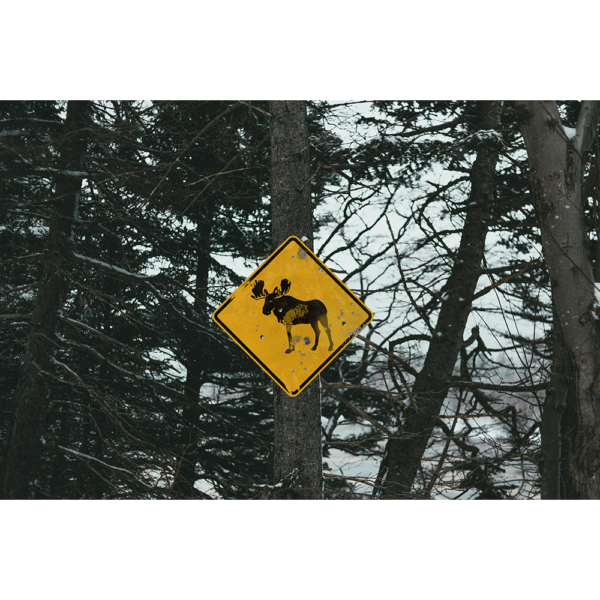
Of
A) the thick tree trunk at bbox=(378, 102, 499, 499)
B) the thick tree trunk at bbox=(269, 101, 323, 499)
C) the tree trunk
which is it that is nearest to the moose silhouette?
the thick tree trunk at bbox=(269, 101, 323, 499)

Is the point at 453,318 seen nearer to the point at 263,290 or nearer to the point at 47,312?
the point at 263,290

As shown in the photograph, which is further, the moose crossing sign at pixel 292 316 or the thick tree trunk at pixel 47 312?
the thick tree trunk at pixel 47 312

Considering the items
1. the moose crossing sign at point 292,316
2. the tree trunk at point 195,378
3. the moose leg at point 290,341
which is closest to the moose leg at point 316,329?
the moose crossing sign at point 292,316

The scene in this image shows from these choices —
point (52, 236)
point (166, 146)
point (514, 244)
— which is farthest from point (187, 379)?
point (514, 244)

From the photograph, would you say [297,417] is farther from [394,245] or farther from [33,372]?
[33,372]

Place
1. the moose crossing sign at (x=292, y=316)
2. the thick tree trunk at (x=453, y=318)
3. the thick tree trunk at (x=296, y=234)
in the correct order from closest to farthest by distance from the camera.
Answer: the moose crossing sign at (x=292, y=316) < the thick tree trunk at (x=296, y=234) < the thick tree trunk at (x=453, y=318)

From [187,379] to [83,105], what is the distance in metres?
2.60

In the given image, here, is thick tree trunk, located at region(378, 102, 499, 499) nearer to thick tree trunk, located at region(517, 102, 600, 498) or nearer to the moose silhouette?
thick tree trunk, located at region(517, 102, 600, 498)

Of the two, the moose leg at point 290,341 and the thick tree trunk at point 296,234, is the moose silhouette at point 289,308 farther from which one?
the thick tree trunk at point 296,234

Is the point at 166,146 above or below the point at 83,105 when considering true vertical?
below

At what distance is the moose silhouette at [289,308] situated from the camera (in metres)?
3.03

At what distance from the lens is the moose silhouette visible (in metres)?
3.03

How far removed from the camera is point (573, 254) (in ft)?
10.6

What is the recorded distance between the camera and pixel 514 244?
161 inches
